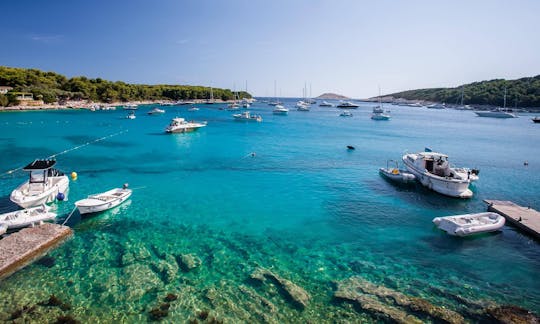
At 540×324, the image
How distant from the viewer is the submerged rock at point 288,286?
502 inches

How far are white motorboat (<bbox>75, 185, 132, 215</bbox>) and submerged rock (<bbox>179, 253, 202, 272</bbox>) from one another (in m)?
8.47

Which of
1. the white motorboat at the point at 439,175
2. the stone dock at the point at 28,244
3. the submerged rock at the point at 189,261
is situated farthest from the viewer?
the white motorboat at the point at 439,175

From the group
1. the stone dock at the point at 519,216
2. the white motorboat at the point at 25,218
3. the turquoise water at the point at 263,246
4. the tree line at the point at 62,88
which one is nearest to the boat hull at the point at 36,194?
the turquoise water at the point at 263,246

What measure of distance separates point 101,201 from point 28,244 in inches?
220

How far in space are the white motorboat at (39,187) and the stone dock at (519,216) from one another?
105 feet

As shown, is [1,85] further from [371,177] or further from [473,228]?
[473,228]

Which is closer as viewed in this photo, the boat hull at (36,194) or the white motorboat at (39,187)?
the boat hull at (36,194)

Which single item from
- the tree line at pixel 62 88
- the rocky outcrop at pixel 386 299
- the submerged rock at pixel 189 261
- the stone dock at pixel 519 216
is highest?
the tree line at pixel 62 88

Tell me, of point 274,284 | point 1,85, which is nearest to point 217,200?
point 274,284

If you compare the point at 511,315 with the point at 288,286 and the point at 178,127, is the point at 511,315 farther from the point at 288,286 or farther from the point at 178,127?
the point at 178,127

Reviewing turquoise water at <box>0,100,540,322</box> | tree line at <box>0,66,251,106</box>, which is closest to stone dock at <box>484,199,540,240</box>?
turquoise water at <box>0,100,540,322</box>

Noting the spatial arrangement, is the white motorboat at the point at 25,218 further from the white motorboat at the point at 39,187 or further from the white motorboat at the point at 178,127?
the white motorboat at the point at 178,127

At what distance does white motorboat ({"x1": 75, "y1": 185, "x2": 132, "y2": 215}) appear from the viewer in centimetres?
2014

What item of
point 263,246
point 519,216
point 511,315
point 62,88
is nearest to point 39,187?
point 263,246
